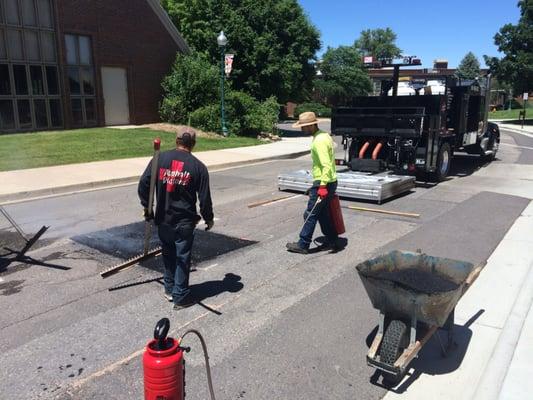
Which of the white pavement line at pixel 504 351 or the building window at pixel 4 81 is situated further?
the building window at pixel 4 81

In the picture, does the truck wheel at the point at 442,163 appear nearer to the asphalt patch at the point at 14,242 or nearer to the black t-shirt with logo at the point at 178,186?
the black t-shirt with logo at the point at 178,186

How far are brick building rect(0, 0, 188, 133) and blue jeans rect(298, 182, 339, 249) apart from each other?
18.8m

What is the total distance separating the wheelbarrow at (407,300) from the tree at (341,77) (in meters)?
59.5

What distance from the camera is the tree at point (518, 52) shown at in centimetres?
Answer: 4484

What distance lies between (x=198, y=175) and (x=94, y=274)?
2.19m

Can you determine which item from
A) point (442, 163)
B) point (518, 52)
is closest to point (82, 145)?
point (442, 163)

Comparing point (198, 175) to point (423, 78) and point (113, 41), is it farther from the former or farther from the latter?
point (113, 41)

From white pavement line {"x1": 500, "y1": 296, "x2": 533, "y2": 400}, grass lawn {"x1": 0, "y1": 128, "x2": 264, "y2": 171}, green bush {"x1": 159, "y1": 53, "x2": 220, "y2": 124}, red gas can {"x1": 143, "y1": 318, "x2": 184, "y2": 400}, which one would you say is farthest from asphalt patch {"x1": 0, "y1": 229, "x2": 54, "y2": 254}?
green bush {"x1": 159, "y1": 53, "x2": 220, "y2": 124}

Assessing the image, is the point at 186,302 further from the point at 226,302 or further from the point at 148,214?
the point at 148,214

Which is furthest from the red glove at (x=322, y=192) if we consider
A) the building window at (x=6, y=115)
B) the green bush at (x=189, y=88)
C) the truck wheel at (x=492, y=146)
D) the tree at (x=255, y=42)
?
the tree at (x=255, y=42)

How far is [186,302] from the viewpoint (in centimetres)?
496

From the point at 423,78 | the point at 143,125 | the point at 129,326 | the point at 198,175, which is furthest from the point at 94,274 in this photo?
the point at 143,125

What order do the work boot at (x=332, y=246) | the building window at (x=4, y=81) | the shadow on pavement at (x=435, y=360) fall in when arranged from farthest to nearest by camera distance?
1. the building window at (x=4, y=81)
2. the work boot at (x=332, y=246)
3. the shadow on pavement at (x=435, y=360)

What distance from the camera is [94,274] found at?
5.92 m
